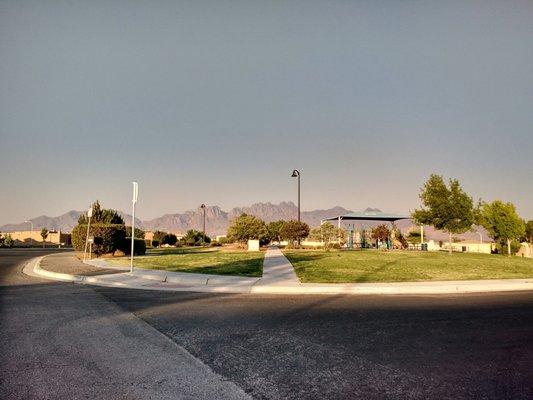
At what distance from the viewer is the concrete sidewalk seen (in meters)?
10.2

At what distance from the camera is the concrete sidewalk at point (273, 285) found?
10.2 meters

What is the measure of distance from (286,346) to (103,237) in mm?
20426

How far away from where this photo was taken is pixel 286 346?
16.1 ft

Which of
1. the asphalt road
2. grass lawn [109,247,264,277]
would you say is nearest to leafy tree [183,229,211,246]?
grass lawn [109,247,264,277]

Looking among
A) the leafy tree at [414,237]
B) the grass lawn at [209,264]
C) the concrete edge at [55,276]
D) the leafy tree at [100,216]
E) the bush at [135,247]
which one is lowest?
the concrete edge at [55,276]

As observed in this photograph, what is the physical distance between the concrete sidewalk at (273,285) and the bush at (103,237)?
9.97 metres

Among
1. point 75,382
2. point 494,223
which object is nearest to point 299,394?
point 75,382

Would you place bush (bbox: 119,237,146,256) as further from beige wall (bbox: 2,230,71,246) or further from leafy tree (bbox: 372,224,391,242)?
beige wall (bbox: 2,230,71,246)

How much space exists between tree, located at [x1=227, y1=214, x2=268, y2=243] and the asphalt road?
2696cm

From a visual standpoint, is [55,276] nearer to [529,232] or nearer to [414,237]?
[414,237]

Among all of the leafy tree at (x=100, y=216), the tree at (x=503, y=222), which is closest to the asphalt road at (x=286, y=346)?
the leafy tree at (x=100, y=216)

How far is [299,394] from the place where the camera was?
3.37 m

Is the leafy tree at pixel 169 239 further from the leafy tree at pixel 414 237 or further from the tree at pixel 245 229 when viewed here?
the leafy tree at pixel 414 237

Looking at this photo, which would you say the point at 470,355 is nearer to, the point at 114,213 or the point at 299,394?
the point at 299,394
